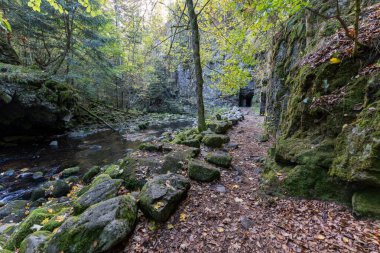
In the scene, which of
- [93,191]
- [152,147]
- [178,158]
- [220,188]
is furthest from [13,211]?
[220,188]

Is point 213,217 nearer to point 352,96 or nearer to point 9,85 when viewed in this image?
point 352,96

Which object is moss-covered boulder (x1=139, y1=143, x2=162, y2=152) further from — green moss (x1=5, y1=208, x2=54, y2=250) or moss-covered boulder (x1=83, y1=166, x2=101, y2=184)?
green moss (x1=5, y1=208, x2=54, y2=250)

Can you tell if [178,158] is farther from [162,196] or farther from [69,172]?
[69,172]

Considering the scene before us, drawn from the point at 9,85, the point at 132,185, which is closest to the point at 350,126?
the point at 132,185

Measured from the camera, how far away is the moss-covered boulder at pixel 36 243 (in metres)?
2.54

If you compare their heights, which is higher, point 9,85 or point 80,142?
point 9,85

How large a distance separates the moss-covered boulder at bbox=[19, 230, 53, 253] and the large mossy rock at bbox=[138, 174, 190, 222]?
1.26 metres

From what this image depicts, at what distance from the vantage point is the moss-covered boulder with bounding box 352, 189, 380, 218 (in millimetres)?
2357

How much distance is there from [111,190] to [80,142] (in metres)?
9.16

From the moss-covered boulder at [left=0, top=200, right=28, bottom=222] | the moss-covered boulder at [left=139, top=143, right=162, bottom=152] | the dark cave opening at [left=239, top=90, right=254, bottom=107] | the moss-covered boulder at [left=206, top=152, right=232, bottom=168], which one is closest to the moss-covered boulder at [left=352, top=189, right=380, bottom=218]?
the moss-covered boulder at [left=206, top=152, right=232, bottom=168]

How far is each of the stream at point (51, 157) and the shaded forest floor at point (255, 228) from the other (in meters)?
5.31

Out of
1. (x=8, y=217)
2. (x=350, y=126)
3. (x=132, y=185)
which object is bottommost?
(x=8, y=217)

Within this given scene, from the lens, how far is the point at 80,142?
11.4m

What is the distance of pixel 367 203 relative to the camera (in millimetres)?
2447
